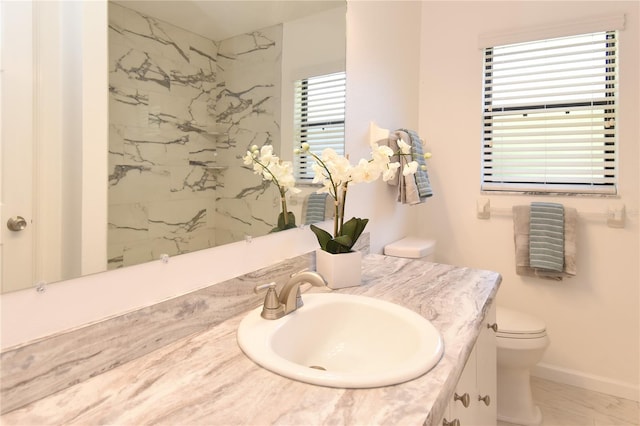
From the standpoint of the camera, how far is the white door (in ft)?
1.99

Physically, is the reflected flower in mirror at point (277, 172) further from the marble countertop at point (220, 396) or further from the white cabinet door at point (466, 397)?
the white cabinet door at point (466, 397)

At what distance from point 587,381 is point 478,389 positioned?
1483 millimetres

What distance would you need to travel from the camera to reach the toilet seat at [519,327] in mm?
1831

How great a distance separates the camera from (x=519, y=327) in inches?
73.3

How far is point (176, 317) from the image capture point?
2.83 feet

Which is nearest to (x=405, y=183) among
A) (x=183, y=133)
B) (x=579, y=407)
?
(x=183, y=133)

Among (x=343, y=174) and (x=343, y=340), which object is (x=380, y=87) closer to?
(x=343, y=174)

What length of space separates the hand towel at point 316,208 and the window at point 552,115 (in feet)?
4.47

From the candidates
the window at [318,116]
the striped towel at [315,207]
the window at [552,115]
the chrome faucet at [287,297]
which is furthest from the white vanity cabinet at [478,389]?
the window at [552,115]

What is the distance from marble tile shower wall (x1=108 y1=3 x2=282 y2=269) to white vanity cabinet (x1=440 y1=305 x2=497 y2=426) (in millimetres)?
690

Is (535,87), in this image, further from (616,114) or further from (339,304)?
(339,304)

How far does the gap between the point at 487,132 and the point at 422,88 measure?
0.52 metres

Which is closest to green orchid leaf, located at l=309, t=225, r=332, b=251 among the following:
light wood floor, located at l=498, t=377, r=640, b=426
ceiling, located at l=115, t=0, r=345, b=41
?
ceiling, located at l=115, t=0, r=345, b=41

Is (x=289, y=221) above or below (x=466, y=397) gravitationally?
above
